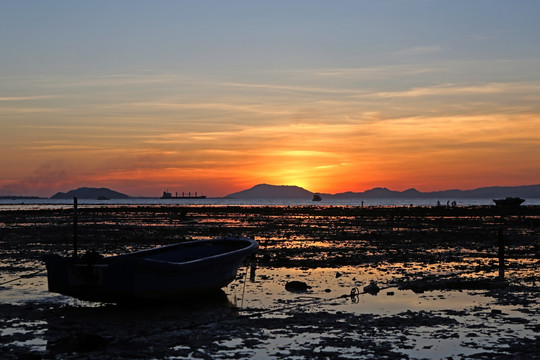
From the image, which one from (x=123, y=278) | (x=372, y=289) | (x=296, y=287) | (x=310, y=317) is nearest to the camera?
(x=310, y=317)

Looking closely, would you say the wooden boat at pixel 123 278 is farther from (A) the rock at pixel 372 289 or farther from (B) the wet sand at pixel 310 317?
(A) the rock at pixel 372 289

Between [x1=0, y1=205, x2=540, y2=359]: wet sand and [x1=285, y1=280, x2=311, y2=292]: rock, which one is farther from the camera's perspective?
[x1=285, y1=280, x2=311, y2=292]: rock

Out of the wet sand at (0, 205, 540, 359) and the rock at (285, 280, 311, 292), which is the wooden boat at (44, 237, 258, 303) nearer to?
the wet sand at (0, 205, 540, 359)

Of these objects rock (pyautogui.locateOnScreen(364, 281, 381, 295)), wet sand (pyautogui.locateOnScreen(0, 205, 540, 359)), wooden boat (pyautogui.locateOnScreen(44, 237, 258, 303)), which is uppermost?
wooden boat (pyautogui.locateOnScreen(44, 237, 258, 303))

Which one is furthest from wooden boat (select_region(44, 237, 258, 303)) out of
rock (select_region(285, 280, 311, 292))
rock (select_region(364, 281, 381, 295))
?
rock (select_region(364, 281, 381, 295))

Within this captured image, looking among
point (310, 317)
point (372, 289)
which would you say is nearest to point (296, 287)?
point (372, 289)

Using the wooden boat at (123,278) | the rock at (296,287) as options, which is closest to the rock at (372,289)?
the rock at (296,287)

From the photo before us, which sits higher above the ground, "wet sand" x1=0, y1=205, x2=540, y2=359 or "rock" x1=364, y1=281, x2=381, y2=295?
"rock" x1=364, y1=281, x2=381, y2=295

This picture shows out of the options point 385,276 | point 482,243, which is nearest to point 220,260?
point 385,276

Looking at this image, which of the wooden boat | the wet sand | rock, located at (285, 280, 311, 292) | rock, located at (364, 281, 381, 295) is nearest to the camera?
the wet sand

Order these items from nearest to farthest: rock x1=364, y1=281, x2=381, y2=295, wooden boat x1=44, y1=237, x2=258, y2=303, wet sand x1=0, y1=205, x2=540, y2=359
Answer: wet sand x1=0, y1=205, x2=540, y2=359 < wooden boat x1=44, y1=237, x2=258, y2=303 < rock x1=364, y1=281, x2=381, y2=295

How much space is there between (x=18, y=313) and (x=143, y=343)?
4.42 metres

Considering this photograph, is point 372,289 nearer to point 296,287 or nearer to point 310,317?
point 296,287

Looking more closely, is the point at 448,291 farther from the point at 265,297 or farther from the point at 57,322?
the point at 57,322
